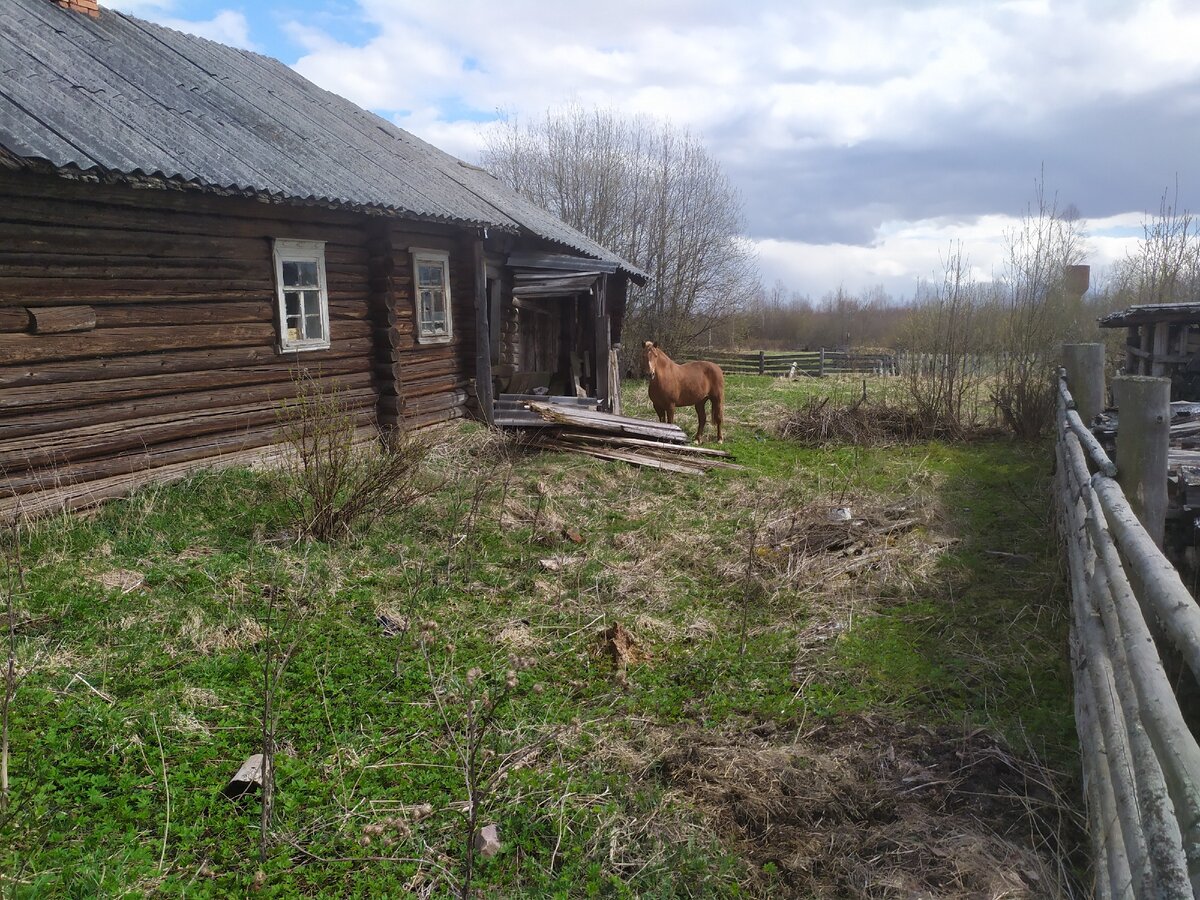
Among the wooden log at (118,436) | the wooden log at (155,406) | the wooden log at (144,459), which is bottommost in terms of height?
the wooden log at (144,459)

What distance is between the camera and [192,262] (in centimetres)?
753

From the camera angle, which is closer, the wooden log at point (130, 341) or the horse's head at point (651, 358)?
the wooden log at point (130, 341)

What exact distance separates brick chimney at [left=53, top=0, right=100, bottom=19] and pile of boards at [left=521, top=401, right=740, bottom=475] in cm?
685

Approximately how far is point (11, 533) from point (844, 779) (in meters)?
5.82

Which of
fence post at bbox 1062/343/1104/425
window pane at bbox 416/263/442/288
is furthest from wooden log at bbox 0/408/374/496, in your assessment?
fence post at bbox 1062/343/1104/425

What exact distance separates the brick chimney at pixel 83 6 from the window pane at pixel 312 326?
4311 millimetres

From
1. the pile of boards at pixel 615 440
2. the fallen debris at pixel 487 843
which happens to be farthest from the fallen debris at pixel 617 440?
the fallen debris at pixel 487 843

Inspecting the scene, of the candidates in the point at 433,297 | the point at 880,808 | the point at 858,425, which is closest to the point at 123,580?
the point at 880,808

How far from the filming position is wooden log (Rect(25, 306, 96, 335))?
6281mm

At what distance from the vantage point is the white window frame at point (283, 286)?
8398 mm

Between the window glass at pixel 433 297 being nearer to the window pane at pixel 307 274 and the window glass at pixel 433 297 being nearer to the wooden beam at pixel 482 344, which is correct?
the wooden beam at pixel 482 344

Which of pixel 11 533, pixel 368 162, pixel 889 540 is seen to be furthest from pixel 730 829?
pixel 368 162

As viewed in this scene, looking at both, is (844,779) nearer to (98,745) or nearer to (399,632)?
(399,632)

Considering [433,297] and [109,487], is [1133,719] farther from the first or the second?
[433,297]
